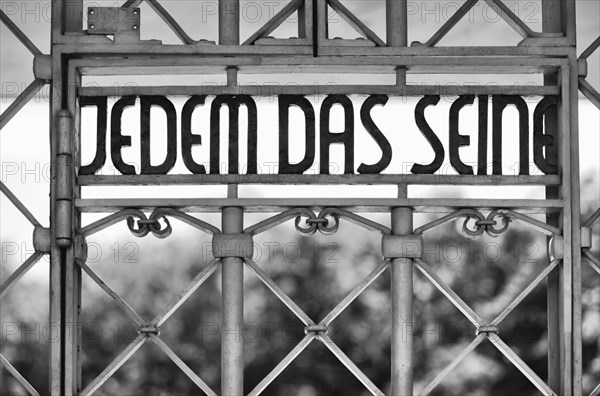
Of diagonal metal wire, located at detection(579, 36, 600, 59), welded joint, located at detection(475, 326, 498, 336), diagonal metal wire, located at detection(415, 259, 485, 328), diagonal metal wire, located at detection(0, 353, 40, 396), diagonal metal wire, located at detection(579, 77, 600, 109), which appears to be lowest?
diagonal metal wire, located at detection(0, 353, 40, 396)

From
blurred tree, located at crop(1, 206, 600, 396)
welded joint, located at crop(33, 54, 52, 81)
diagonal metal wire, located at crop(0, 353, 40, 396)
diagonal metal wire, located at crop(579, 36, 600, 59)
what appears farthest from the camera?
blurred tree, located at crop(1, 206, 600, 396)

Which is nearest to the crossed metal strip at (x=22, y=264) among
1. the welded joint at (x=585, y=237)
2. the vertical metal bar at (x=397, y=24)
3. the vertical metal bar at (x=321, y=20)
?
the vertical metal bar at (x=321, y=20)

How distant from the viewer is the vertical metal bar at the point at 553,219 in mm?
4832

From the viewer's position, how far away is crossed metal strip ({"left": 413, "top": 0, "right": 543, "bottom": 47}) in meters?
4.94

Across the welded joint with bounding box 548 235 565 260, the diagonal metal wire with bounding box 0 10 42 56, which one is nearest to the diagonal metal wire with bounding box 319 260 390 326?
the welded joint with bounding box 548 235 565 260

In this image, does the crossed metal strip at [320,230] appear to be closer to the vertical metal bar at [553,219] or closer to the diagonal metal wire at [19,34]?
the vertical metal bar at [553,219]

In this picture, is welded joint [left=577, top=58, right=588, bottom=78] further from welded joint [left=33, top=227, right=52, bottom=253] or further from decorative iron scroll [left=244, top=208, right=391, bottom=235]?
welded joint [left=33, top=227, right=52, bottom=253]

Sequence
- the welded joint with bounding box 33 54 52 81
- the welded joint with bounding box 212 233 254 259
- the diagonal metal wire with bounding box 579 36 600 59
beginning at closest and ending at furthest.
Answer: the welded joint with bounding box 212 233 254 259 < the welded joint with bounding box 33 54 52 81 < the diagonal metal wire with bounding box 579 36 600 59

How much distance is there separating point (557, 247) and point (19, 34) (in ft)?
7.89

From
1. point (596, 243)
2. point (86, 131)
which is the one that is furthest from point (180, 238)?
point (86, 131)

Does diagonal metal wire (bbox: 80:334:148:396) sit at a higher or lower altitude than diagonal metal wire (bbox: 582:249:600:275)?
lower

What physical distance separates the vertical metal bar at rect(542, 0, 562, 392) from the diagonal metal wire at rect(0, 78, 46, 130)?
213 cm

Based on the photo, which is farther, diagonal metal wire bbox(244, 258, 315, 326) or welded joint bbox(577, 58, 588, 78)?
welded joint bbox(577, 58, 588, 78)

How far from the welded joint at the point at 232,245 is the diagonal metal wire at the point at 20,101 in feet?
3.26
